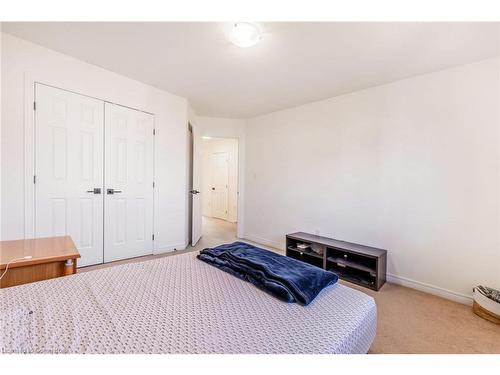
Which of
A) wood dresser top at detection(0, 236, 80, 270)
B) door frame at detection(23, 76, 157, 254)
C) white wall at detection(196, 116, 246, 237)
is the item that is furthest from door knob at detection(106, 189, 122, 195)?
white wall at detection(196, 116, 246, 237)

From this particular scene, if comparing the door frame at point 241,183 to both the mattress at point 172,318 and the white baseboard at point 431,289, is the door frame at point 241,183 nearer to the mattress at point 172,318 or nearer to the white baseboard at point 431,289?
the white baseboard at point 431,289

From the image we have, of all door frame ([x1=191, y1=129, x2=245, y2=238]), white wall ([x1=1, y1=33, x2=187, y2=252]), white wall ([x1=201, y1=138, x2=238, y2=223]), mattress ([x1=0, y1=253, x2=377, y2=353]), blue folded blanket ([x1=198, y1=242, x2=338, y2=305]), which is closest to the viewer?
mattress ([x1=0, y1=253, x2=377, y2=353])

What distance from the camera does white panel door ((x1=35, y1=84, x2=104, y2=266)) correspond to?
2359 millimetres

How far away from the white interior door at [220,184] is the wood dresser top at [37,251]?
493cm

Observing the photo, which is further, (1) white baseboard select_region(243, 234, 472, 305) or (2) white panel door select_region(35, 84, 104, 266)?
(2) white panel door select_region(35, 84, 104, 266)

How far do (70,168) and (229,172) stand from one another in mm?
4223

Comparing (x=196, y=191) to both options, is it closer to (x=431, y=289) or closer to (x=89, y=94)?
(x=89, y=94)

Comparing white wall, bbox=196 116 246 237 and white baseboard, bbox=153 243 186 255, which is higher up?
white wall, bbox=196 116 246 237

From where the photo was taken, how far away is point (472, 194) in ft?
7.20

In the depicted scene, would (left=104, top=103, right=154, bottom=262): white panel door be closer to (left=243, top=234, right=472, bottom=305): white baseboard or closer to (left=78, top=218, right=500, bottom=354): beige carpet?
(left=78, top=218, right=500, bottom=354): beige carpet

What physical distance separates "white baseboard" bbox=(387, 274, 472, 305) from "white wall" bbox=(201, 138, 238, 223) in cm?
393

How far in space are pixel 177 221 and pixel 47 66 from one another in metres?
2.30
